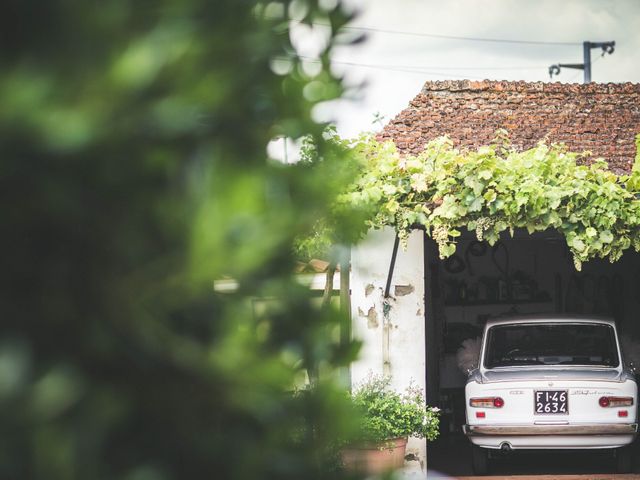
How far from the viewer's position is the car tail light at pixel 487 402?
383 inches

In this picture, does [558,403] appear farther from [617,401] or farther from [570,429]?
[617,401]

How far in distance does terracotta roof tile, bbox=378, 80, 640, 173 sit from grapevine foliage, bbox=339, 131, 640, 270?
11.3 feet

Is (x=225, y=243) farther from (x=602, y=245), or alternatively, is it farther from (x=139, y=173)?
(x=602, y=245)

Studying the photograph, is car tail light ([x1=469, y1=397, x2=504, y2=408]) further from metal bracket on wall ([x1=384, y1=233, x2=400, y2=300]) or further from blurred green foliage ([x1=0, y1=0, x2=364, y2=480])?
blurred green foliage ([x1=0, y1=0, x2=364, y2=480])

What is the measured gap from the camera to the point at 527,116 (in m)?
15.0

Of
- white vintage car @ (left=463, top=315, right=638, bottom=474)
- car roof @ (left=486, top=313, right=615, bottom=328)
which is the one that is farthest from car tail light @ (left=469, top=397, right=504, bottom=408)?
car roof @ (left=486, top=313, right=615, bottom=328)

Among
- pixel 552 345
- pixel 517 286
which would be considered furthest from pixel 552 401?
pixel 517 286

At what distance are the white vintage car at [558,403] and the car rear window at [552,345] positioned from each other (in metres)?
0.02

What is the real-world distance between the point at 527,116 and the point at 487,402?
6.60m

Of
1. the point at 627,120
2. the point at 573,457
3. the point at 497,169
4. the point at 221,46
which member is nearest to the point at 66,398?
the point at 221,46

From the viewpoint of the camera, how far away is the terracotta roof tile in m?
14.0

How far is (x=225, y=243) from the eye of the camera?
103cm

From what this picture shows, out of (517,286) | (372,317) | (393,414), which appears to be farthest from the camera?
(517,286)

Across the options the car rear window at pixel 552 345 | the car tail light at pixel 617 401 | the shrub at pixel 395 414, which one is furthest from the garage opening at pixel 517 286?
the car tail light at pixel 617 401
